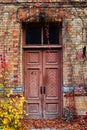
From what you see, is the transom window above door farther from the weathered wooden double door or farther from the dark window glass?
the weathered wooden double door

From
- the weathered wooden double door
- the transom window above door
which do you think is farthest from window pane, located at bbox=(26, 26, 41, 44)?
the weathered wooden double door

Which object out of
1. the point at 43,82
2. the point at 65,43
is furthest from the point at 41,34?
the point at 43,82

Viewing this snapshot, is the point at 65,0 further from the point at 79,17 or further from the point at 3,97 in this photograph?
the point at 3,97

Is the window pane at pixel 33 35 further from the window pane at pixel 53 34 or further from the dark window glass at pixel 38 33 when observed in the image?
the window pane at pixel 53 34

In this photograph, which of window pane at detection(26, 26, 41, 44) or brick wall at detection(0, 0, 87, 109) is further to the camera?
window pane at detection(26, 26, 41, 44)

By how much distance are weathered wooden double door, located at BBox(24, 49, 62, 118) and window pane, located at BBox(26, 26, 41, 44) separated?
0.98ft

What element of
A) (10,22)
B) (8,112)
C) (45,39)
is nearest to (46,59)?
(45,39)

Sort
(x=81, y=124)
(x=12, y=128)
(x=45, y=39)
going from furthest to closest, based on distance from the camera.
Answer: (x=45, y=39)
(x=81, y=124)
(x=12, y=128)

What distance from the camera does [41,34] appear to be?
12.6 meters

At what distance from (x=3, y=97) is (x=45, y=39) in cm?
→ 234

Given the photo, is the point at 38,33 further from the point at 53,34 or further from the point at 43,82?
the point at 43,82

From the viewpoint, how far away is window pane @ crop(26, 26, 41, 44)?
41.6 ft

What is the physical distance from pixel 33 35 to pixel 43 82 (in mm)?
1582

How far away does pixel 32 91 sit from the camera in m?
12.7
